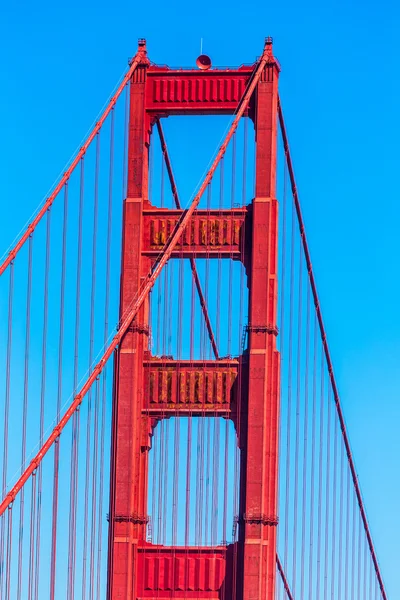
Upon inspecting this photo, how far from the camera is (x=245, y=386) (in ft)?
313

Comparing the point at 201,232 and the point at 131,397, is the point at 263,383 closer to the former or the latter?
the point at 131,397

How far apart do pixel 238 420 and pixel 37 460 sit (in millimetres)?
7811

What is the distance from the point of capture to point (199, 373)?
96.0 meters

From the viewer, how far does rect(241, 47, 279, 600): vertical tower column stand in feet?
307

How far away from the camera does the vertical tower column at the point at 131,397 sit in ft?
309

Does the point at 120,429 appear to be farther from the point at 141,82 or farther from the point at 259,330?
the point at 141,82

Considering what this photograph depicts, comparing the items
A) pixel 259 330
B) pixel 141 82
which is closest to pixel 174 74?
pixel 141 82

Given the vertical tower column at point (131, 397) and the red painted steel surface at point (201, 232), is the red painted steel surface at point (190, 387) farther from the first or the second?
the red painted steel surface at point (201, 232)

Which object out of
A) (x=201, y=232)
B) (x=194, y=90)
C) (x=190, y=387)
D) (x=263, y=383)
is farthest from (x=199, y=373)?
(x=194, y=90)

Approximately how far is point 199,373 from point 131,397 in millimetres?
2464

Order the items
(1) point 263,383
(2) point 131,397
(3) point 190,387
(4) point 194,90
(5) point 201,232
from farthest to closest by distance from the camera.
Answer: (4) point 194,90 → (5) point 201,232 → (3) point 190,387 → (2) point 131,397 → (1) point 263,383

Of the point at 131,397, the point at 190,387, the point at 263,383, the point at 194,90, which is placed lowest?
the point at 131,397

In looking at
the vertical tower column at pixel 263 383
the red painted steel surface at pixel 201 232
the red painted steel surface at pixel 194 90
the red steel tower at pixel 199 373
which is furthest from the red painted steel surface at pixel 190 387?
the red painted steel surface at pixel 194 90

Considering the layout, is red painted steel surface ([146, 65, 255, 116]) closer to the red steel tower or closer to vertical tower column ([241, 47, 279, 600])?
the red steel tower
